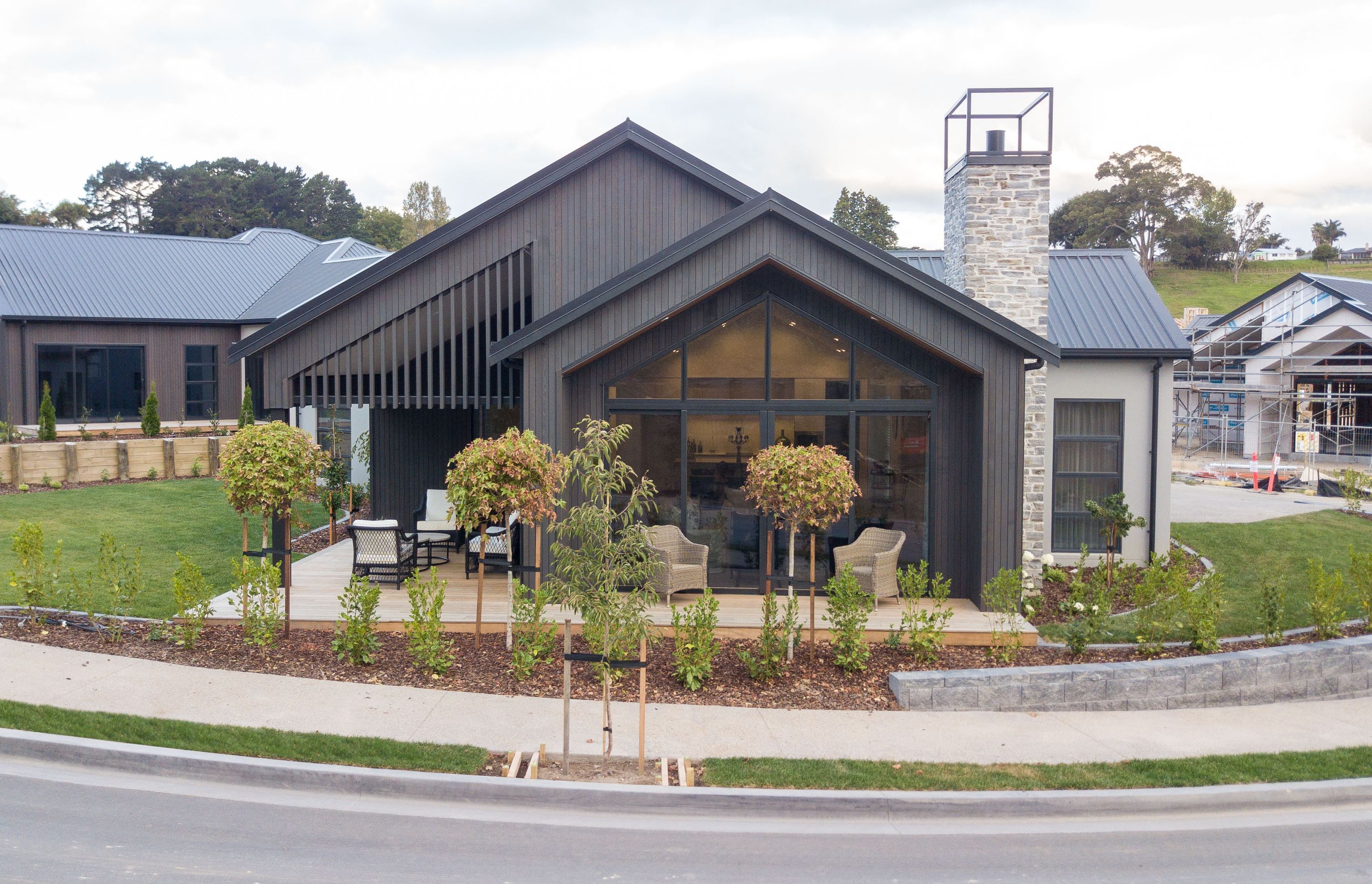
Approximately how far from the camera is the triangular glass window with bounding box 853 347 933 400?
1134 cm

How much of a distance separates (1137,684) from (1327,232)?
100 metres

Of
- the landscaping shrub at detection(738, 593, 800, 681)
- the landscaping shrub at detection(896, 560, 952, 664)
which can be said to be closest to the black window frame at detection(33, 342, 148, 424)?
the landscaping shrub at detection(738, 593, 800, 681)

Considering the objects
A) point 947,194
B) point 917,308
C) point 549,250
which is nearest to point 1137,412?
point 947,194

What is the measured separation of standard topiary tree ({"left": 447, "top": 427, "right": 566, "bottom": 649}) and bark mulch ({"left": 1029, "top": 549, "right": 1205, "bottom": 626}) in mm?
5689

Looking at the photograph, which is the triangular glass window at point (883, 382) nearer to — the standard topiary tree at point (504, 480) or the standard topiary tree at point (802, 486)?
the standard topiary tree at point (802, 486)

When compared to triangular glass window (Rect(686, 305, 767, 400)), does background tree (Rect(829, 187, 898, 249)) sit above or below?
above

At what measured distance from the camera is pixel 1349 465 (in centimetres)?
2977

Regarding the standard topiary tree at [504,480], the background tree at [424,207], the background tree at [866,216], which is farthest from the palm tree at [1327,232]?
the standard topiary tree at [504,480]

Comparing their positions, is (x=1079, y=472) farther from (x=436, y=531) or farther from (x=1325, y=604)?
(x=436, y=531)

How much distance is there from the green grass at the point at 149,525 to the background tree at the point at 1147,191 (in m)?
67.0

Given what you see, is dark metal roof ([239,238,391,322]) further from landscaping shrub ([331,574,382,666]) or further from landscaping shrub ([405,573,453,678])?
landscaping shrub ([405,573,453,678])

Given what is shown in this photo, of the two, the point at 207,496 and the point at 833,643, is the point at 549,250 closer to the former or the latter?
the point at 833,643

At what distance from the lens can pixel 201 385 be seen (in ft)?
88.1

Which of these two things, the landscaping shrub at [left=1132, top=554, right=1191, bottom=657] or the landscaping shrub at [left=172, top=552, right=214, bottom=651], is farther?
the landscaping shrub at [left=1132, top=554, right=1191, bottom=657]
